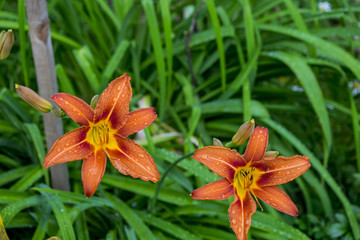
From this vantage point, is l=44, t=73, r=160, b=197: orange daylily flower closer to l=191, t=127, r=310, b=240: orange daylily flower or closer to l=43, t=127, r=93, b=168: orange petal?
l=43, t=127, r=93, b=168: orange petal

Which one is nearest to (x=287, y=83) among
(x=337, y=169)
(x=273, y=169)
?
(x=337, y=169)

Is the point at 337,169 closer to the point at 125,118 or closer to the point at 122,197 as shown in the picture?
the point at 122,197

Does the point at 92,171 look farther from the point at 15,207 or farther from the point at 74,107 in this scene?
the point at 15,207

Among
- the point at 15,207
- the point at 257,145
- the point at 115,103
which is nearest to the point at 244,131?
the point at 257,145

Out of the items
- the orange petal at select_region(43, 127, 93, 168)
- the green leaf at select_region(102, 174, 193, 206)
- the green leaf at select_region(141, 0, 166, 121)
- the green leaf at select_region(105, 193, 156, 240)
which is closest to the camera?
the orange petal at select_region(43, 127, 93, 168)

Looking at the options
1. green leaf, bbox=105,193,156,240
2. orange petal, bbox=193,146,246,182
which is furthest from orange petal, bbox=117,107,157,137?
green leaf, bbox=105,193,156,240
